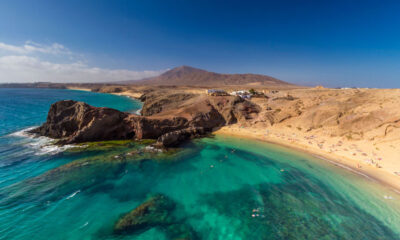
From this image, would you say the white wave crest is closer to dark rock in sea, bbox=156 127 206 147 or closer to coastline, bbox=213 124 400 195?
dark rock in sea, bbox=156 127 206 147

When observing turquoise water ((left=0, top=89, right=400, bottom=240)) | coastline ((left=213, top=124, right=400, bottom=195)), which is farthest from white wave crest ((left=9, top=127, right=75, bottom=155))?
coastline ((left=213, top=124, right=400, bottom=195))

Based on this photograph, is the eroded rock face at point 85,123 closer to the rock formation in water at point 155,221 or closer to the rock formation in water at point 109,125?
the rock formation in water at point 109,125

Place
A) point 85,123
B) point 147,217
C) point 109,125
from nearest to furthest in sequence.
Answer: point 147,217 < point 85,123 < point 109,125

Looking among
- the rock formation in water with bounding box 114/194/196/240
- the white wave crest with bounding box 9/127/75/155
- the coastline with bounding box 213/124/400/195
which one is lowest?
the rock formation in water with bounding box 114/194/196/240

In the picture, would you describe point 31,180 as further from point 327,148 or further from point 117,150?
point 327,148

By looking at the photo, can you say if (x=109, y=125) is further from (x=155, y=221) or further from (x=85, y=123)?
(x=155, y=221)

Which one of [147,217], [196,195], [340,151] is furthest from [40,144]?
[340,151]
